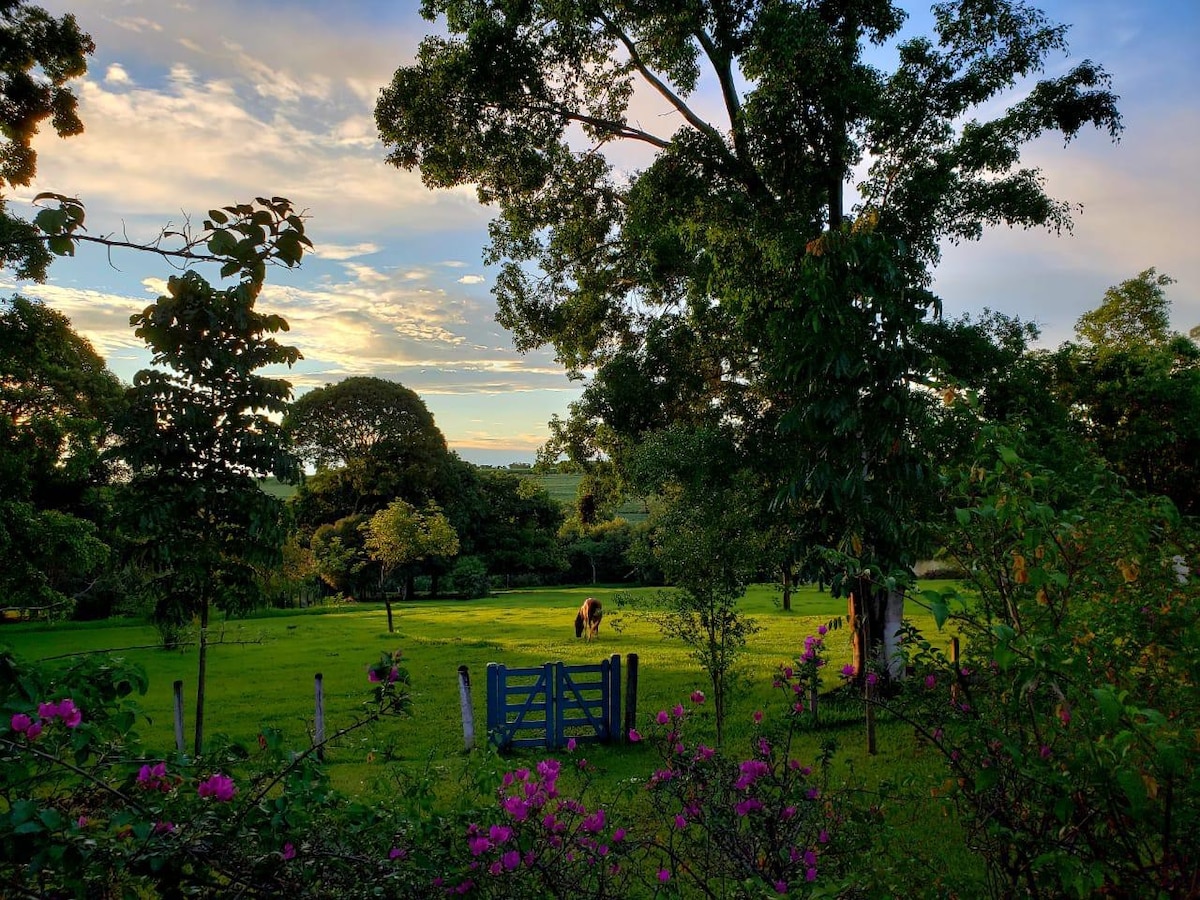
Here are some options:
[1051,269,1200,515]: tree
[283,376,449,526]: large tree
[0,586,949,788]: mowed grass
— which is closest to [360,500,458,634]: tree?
[0,586,949,788]: mowed grass

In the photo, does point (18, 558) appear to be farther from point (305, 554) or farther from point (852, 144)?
point (852, 144)

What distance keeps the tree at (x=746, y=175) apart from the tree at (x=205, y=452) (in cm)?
648

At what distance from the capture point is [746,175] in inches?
516

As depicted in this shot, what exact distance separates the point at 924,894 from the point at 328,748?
10634 millimetres

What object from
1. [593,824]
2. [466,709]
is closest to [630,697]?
[466,709]

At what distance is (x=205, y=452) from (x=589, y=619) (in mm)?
17557

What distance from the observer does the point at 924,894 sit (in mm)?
3098

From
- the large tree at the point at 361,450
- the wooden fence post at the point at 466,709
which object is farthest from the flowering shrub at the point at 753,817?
the large tree at the point at 361,450

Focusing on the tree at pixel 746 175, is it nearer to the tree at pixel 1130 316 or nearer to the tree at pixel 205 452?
the tree at pixel 205 452

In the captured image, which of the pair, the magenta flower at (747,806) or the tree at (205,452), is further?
the tree at (205,452)

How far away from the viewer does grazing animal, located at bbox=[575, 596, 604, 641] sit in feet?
84.2

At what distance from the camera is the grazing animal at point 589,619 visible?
2567cm

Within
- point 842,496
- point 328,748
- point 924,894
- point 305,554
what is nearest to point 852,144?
point 842,496

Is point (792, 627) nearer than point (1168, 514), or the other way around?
point (1168, 514)
